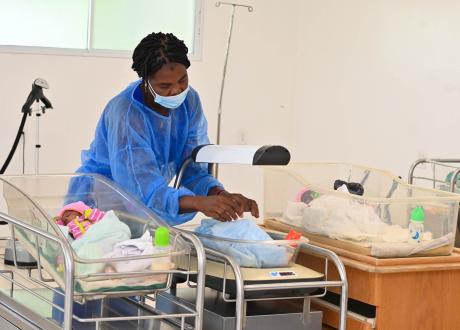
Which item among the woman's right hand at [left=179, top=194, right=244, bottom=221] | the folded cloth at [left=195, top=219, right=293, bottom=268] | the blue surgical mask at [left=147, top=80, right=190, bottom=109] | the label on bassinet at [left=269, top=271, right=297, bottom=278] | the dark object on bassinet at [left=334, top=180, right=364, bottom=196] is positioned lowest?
the label on bassinet at [left=269, top=271, right=297, bottom=278]

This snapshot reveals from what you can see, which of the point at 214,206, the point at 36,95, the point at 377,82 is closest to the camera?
the point at 214,206

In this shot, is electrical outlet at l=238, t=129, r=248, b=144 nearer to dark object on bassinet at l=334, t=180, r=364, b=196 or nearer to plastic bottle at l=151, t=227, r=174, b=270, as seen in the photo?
dark object on bassinet at l=334, t=180, r=364, b=196

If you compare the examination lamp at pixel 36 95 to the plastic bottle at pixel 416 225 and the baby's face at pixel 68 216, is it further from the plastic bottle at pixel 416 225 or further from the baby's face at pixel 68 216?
the plastic bottle at pixel 416 225

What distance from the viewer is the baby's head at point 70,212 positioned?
7.89 ft

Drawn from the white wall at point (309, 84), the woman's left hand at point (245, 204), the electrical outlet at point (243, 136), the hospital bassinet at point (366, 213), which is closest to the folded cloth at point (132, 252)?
the woman's left hand at point (245, 204)

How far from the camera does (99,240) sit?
2.10 m

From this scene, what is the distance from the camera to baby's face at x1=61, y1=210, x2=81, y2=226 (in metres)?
2.40

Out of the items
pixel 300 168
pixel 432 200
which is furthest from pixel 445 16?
pixel 432 200

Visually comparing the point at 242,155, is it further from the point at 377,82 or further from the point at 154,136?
the point at 377,82

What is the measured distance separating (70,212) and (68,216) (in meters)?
0.02

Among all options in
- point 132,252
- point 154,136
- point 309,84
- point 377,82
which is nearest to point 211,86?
point 309,84

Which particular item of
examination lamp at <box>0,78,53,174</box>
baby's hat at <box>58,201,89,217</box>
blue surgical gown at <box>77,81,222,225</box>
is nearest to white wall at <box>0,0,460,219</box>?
examination lamp at <box>0,78,53,174</box>

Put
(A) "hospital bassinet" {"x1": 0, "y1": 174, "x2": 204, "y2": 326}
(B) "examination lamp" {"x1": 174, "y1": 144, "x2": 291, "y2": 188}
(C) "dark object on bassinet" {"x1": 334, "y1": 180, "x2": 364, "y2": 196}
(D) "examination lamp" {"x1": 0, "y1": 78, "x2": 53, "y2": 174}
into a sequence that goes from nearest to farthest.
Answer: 1. (A) "hospital bassinet" {"x1": 0, "y1": 174, "x2": 204, "y2": 326}
2. (B) "examination lamp" {"x1": 174, "y1": 144, "x2": 291, "y2": 188}
3. (C) "dark object on bassinet" {"x1": 334, "y1": 180, "x2": 364, "y2": 196}
4. (D) "examination lamp" {"x1": 0, "y1": 78, "x2": 53, "y2": 174}

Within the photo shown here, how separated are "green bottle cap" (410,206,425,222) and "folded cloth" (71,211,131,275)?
764mm
